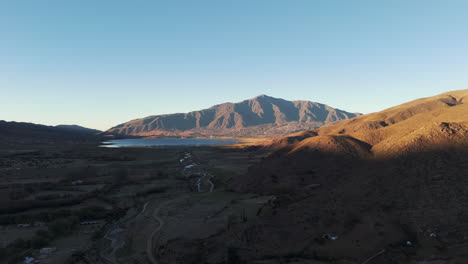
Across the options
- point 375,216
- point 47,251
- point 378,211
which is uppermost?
point 378,211

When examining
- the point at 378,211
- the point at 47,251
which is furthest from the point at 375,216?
the point at 47,251

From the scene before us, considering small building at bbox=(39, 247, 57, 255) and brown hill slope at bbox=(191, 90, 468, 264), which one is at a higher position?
brown hill slope at bbox=(191, 90, 468, 264)

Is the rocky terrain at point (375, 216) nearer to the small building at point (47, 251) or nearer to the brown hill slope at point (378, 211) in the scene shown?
the brown hill slope at point (378, 211)

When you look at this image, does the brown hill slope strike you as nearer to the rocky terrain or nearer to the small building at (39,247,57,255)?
the rocky terrain

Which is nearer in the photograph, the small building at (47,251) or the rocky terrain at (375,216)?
the rocky terrain at (375,216)

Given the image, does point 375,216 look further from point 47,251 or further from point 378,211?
point 47,251

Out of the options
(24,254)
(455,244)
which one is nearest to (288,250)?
(455,244)

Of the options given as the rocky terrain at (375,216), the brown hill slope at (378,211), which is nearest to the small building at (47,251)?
the rocky terrain at (375,216)

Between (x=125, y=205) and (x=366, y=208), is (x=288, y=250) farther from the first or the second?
(x=125, y=205)

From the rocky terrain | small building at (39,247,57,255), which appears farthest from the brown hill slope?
small building at (39,247,57,255)

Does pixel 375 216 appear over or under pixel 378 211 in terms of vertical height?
under

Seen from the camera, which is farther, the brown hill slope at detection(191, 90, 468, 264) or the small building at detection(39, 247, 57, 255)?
the small building at detection(39, 247, 57, 255)
